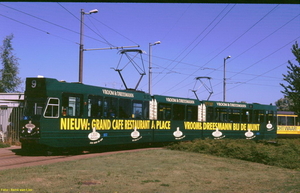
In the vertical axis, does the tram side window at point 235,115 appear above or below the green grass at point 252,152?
above

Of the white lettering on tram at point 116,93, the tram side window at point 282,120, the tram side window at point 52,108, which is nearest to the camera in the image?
the tram side window at point 52,108

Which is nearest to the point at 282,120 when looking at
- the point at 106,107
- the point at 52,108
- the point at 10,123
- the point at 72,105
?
the point at 106,107

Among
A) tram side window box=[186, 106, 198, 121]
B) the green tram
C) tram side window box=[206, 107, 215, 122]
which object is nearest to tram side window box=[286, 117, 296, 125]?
the green tram

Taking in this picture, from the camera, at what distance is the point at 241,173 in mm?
11773

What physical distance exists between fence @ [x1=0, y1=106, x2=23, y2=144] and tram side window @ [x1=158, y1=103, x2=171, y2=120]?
8.27m

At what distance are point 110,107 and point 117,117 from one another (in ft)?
2.47

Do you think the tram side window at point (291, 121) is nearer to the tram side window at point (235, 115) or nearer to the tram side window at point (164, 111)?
the tram side window at point (235, 115)

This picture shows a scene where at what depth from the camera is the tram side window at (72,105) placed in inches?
643

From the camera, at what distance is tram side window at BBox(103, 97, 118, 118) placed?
18578mm

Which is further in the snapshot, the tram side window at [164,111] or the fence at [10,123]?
the tram side window at [164,111]

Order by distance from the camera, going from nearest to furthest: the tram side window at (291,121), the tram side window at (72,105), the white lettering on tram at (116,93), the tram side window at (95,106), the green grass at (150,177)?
the green grass at (150,177)
the tram side window at (72,105)
the tram side window at (95,106)
the white lettering on tram at (116,93)
the tram side window at (291,121)

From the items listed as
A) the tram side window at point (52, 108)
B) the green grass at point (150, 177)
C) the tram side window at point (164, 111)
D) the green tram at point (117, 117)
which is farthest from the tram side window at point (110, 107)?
the green grass at point (150, 177)

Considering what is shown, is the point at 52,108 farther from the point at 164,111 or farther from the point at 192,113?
the point at 192,113

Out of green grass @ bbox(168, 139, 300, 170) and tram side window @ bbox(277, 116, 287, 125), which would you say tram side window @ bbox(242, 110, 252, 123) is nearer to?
green grass @ bbox(168, 139, 300, 170)
